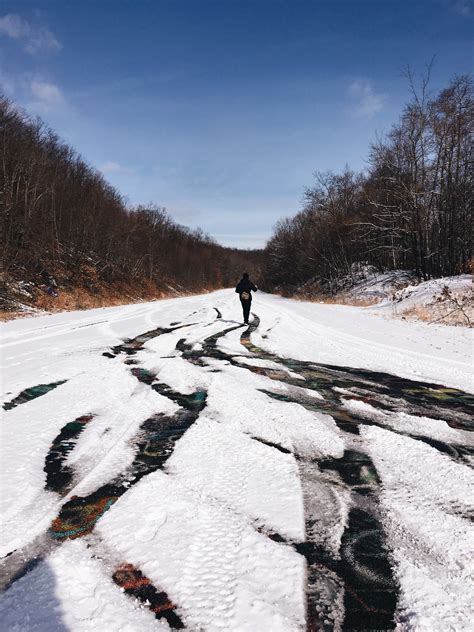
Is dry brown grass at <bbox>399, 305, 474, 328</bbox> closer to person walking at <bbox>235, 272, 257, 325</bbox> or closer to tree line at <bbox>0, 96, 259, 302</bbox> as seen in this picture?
person walking at <bbox>235, 272, 257, 325</bbox>

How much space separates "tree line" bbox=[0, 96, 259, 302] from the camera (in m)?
21.9

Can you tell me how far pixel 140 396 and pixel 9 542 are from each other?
87.7 inches

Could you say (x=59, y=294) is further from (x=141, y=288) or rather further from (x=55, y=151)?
(x=55, y=151)

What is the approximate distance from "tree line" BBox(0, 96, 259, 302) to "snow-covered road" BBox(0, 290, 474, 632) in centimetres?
1849

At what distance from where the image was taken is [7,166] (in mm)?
23719

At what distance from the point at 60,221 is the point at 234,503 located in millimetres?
30365

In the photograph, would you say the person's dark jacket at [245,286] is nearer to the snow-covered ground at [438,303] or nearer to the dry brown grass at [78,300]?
the snow-covered ground at [438,303]

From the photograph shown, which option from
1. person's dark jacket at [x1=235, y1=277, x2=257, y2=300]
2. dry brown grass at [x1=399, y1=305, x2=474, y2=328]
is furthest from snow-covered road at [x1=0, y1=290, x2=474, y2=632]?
dry brown grass at [x1=399, y1=305, x2=474, y2=328]

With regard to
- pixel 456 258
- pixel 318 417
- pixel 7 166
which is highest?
pixel 7 166

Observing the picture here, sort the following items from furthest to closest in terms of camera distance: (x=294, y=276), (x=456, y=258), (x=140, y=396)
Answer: (x=294, y=276) → (x=456, y=258) → (x=140, y=396)

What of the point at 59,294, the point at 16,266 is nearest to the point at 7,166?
the point at 16,266

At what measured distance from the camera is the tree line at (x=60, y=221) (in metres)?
21.9

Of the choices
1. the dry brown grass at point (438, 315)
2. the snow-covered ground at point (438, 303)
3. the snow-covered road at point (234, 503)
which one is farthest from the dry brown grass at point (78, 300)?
the snow-covered ground at point (438, 303)

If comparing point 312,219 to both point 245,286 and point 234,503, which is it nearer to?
point 245,286
